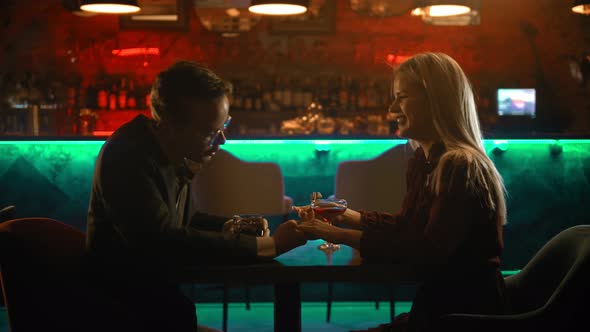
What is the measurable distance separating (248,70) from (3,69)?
9.10 ft

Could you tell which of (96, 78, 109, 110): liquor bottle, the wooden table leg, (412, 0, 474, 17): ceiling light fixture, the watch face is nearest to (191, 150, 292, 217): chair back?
the wooden table leg

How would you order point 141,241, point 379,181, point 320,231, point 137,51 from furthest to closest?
point 137,51, point 379,181, point 320,231, point 141,241

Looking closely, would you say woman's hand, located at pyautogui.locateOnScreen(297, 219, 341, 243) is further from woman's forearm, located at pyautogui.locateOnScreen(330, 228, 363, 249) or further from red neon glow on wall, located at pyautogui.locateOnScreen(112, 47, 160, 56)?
red neon glow on wall, located at pyautogui.locateOnScreen(112, 47, 160, 56)

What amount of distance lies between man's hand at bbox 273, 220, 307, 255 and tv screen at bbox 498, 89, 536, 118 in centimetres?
626

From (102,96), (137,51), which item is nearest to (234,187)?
(102,96)

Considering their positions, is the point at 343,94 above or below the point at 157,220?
above

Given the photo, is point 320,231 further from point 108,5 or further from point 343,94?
point 343,94

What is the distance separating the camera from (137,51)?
793 cm

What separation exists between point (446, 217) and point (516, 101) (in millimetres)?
6336

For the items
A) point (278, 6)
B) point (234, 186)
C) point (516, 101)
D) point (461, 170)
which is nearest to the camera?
point (461, 170)

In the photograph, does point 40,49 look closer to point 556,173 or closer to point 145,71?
point 145,71

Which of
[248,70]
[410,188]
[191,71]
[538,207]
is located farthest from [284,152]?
[248,70]

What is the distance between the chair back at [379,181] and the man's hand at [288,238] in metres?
2.01

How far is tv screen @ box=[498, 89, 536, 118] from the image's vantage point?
7.65 m
